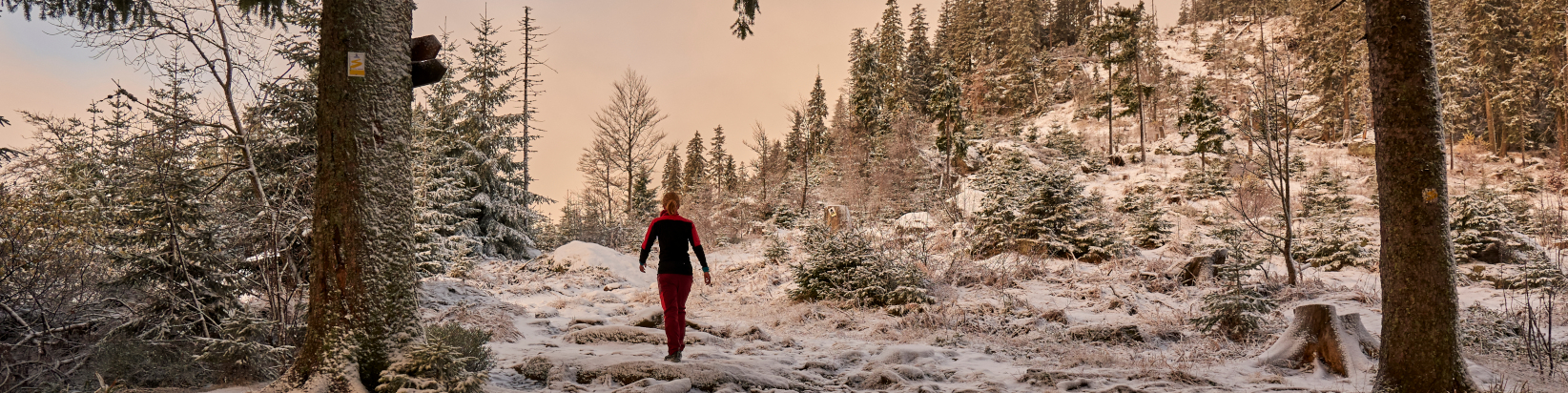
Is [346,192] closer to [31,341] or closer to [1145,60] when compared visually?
[31,341]

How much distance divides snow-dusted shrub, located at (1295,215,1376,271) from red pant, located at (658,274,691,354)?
1279 centimetres

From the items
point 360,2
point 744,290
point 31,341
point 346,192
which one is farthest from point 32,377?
point 744,290

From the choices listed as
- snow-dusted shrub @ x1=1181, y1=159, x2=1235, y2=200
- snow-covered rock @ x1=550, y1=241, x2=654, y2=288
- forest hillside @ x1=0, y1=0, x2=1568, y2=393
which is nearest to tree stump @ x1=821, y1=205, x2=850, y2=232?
forest hillside @ x1=0, y1=0, x2=1568, y2=393

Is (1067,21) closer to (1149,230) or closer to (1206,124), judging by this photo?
(1206,124)

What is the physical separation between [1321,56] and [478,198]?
4421cm

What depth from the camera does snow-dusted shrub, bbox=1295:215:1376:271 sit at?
11.9 m

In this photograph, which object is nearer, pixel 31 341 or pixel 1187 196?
pixel 31 341

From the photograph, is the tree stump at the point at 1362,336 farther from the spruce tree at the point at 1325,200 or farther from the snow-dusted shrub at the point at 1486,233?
the spruce tree at the point at 1325,200

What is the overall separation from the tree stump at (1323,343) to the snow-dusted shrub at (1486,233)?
29.4ft

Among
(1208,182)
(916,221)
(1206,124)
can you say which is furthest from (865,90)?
(916,221)

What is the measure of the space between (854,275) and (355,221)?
746 cm

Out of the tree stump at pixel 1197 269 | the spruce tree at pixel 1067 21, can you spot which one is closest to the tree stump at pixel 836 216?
the tree stump at pixel 1197 269

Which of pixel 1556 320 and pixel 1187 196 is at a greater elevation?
pixel 1187 196

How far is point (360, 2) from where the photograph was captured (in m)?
3.64
